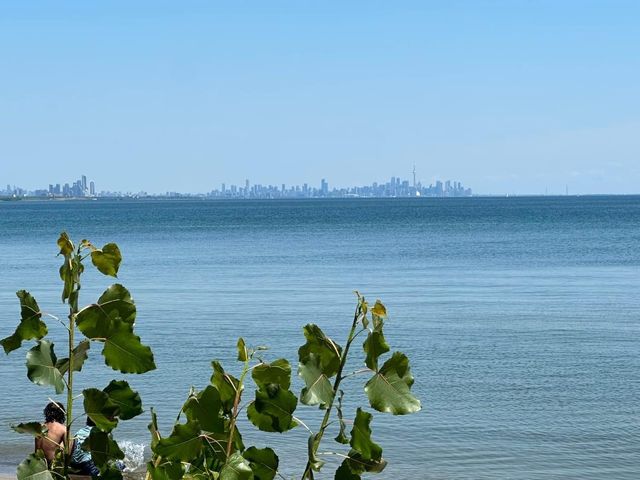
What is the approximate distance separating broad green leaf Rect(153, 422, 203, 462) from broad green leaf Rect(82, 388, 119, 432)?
101 millimetres

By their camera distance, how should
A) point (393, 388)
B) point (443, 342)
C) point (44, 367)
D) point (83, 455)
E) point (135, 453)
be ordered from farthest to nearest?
point (443, 342) < point (135, 453) < point (83, 455) < point (44, 367) < point (393, 388)

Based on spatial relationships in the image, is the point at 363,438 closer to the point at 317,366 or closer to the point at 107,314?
the point at 317,366

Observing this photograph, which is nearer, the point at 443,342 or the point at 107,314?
the point at 107,314

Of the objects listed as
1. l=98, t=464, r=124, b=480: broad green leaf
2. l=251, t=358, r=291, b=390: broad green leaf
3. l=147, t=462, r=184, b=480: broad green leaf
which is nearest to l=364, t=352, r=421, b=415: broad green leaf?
l=251, t=358, r=291, b=390: broad green leaf

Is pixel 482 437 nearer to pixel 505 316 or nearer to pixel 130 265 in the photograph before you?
pixel 505 316

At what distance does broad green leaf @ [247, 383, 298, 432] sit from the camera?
2.08 metres

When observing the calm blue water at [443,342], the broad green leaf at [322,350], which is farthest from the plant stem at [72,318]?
the calm blue water at [443,342]

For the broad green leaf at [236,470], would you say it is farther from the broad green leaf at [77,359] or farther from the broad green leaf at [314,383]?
the broad green leaf at [77,359]

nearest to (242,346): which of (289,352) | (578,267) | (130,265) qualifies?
(289,352)

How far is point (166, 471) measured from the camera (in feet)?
7.30

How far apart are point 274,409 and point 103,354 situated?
33 cm

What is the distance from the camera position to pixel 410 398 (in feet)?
6.57

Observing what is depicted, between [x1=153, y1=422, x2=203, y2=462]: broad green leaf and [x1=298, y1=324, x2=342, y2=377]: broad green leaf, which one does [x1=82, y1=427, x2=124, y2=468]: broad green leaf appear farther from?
[x1=298, y1=324, x2=342, y2=377]: broad green leaf

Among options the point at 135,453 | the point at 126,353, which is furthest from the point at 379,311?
the point at 135,453
